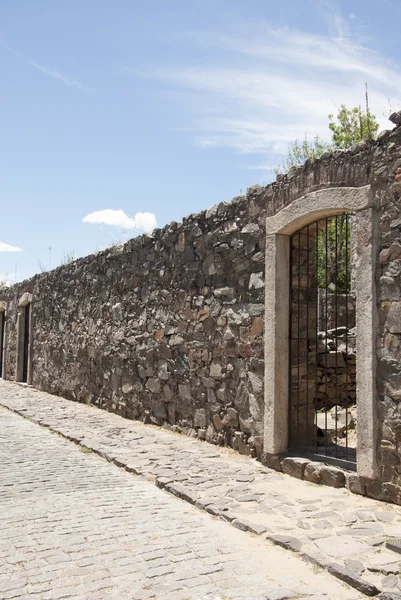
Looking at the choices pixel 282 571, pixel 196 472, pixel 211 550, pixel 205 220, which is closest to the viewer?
pixel 282 571

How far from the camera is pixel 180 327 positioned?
24.0 feet

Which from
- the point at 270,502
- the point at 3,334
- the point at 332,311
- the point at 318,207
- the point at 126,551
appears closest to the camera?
the point at 126,551

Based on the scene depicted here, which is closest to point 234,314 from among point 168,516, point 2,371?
point 168,516

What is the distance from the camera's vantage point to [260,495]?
4.55 m

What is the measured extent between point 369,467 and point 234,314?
2335 millimetres

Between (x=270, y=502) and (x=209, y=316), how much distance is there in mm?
2722

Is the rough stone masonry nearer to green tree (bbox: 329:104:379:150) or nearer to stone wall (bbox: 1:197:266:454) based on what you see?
stone wall (bbox: 1:197:266:454)

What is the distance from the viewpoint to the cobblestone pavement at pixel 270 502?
3.24 m

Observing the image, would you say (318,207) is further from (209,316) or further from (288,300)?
(209,316)

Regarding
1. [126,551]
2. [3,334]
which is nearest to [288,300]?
[126,551]

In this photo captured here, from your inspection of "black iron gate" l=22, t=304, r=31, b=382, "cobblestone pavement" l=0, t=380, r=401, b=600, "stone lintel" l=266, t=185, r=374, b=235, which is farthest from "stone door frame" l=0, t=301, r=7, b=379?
"stone lintel" l=266, t=185, r=374, b=235

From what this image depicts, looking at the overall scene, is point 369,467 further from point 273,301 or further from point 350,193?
point 350,193

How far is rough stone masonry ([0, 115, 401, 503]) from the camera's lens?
4383mm

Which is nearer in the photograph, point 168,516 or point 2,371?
point 168,516
